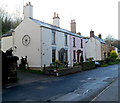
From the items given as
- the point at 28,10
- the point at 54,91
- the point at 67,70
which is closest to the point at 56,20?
the point at 28,10

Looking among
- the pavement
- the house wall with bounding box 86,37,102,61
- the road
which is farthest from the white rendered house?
the house wall with bounding box 86,37,102,61

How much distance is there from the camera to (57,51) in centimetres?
2339

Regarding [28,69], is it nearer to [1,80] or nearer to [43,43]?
[43,43]

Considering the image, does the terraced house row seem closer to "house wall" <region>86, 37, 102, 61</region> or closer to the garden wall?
the garden wall

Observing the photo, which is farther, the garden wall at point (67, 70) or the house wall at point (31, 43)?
the house wall at point (31, 43)

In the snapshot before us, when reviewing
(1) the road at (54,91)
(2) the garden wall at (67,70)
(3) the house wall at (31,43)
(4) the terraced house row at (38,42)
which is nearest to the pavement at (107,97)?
(1) the road at (54,91)

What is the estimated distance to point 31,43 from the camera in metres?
21.1

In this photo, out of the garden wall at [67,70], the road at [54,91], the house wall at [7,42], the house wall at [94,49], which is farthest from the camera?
the house wall at [94,49]

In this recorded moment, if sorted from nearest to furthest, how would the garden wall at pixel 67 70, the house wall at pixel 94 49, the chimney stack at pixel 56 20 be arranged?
the garden wall at pixel 67 70, the chimney stack at pixel 56 20, the house wall at pixel 94 49

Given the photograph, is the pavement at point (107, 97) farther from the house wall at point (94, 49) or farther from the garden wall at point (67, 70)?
the house wall at point (94, 49)

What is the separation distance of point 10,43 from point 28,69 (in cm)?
629

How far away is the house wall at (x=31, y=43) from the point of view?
802 inches

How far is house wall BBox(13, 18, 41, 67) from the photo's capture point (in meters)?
20.4

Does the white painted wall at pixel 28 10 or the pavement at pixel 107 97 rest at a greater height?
the white painted wall at pixel 28 10
